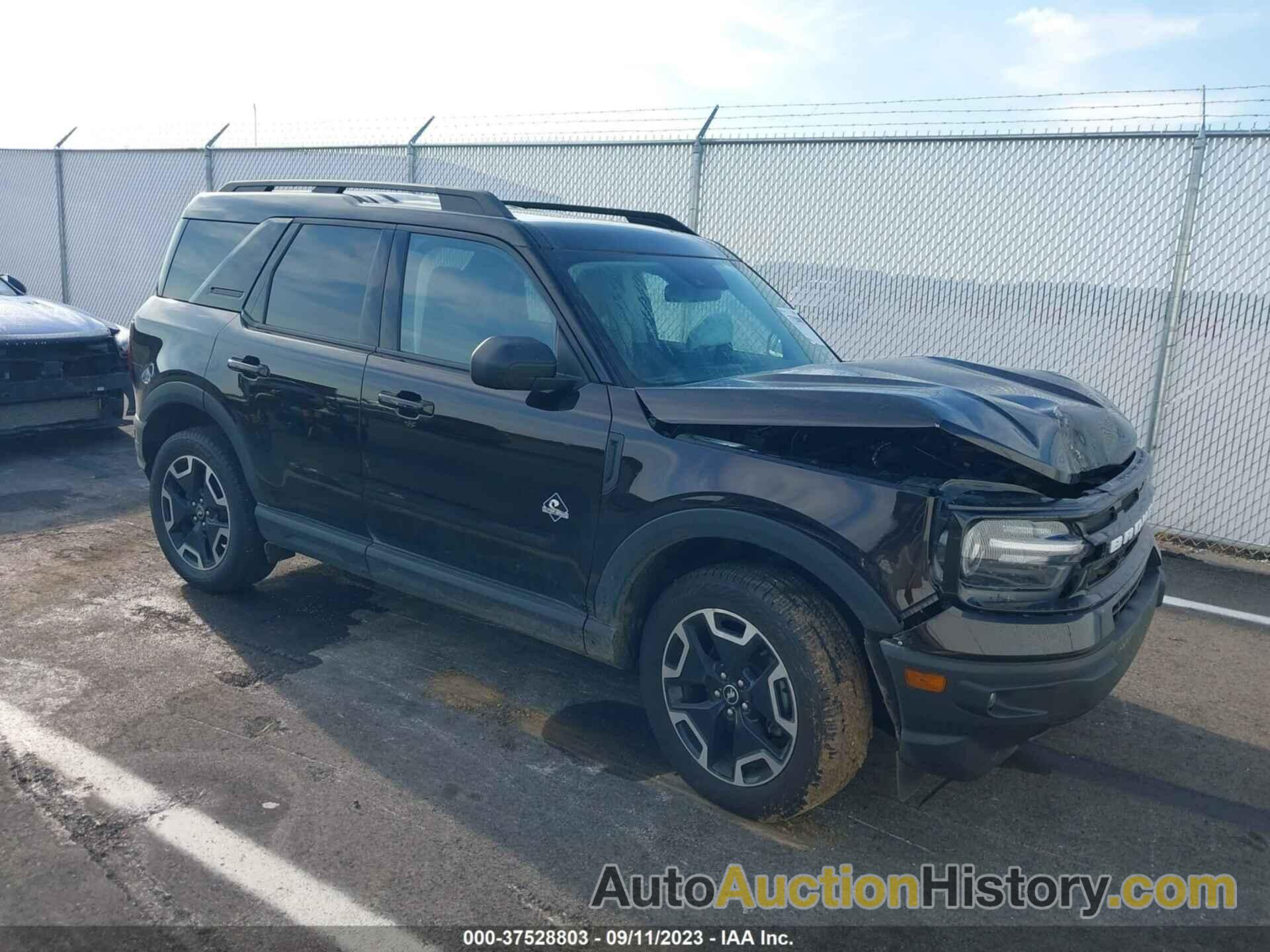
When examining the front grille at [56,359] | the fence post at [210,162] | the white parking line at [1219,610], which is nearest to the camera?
the white parking line at [1219,610]

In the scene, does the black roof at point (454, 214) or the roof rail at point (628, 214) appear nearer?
the black roof at point (454, 214)

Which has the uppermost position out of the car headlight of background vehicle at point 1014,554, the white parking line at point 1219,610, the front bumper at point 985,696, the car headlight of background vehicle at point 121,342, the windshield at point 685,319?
the windshield at point 685,319

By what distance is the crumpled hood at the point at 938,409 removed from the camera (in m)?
2.89

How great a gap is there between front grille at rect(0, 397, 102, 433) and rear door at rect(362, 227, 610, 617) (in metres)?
4.94

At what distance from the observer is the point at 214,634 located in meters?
4.64

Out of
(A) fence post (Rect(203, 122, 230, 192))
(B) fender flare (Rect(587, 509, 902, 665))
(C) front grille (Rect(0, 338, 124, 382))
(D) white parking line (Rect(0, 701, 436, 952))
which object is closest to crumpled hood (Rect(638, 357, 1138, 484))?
(B) fender flare (Rect(587, 509, 902, 665))

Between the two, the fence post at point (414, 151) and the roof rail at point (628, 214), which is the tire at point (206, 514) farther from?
the fence post at point (414, 151)

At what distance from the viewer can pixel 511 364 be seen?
339 centimetres

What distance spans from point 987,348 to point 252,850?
6.79 metres

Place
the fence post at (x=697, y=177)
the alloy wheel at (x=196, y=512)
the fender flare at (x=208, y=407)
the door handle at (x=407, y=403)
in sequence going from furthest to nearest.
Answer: the fence post at (x=697, y=177) < the alloy wheel at (x=196, y=512) < the fender flare at (x=208, y=407) < the door handle at (x=407, y=403)

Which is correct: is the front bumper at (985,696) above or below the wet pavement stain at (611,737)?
above

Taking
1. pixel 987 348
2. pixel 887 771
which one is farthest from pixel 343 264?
pixel 987 348

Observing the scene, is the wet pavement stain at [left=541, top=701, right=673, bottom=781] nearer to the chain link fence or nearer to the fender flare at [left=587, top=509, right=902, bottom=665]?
the fender flare at [left=587, top=509, right=902, bottom=665]

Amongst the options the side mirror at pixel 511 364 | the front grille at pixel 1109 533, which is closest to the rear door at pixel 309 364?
the side mirror at pixel 511 364
